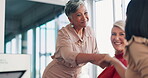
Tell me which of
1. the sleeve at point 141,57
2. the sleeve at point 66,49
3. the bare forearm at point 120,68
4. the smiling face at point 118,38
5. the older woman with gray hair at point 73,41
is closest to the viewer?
the sleeve at point 141,57

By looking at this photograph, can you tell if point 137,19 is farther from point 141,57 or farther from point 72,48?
point 72,48

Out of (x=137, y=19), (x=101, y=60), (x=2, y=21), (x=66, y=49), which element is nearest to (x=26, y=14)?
(x=2, y=21)

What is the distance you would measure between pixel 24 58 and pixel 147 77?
1663 millimetres

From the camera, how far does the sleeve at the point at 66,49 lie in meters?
1.28

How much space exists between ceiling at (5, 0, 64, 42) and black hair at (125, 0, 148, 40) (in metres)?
2.35

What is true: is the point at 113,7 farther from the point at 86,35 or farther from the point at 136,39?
the point at 136,39

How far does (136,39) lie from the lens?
81cm

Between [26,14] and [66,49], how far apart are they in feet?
6.40

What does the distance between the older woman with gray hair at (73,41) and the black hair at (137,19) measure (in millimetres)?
606

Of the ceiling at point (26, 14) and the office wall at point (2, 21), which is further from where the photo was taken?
the ceiling at point (26, 14)

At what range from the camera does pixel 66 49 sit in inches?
55.9

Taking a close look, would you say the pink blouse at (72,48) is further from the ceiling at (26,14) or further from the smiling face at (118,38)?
the ceiling at (26,14)

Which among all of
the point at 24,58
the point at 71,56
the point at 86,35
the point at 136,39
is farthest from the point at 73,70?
the point at 136,39

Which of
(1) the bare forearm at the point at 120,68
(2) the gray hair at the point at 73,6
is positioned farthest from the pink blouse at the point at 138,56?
(2) the gray hair at the point at 73,6
